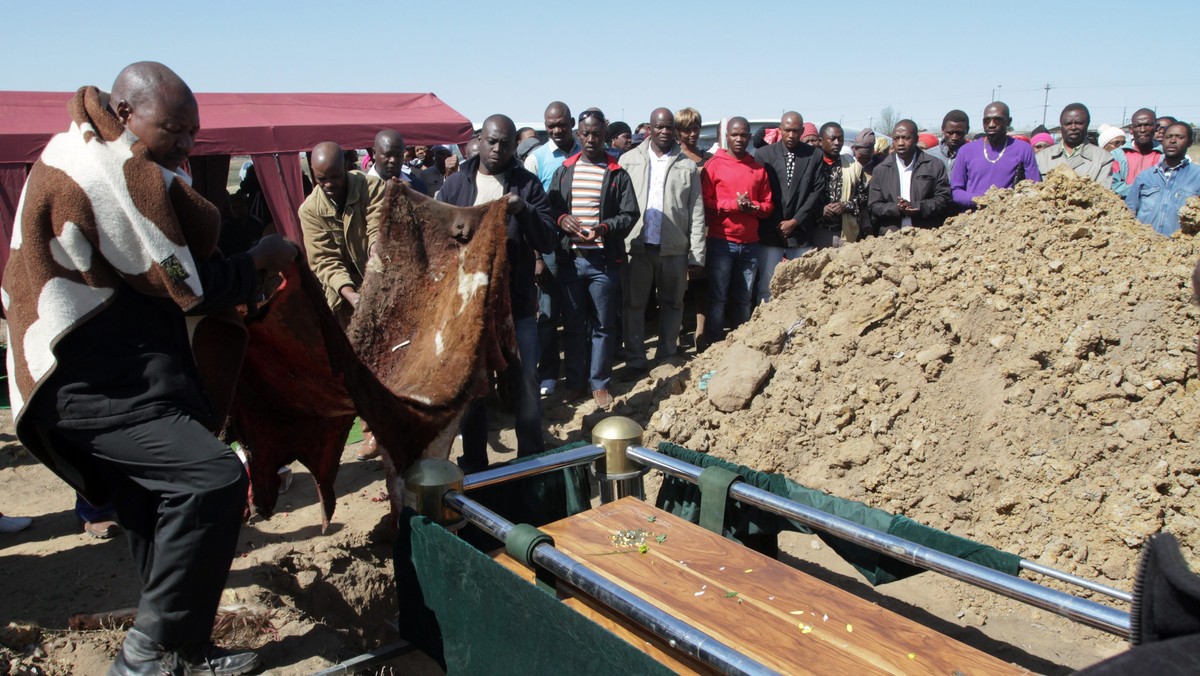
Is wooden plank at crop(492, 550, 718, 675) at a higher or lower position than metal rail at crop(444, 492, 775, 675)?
lower

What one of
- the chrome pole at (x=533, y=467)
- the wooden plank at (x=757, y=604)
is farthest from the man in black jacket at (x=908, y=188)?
the wooden plank at (x=757, y=604)

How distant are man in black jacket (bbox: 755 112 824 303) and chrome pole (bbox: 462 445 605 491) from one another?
4233 millimetres

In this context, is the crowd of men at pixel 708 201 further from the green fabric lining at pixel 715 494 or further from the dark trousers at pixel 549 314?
the green fabric lining at pixel 715 494

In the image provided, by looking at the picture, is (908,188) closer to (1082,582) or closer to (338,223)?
(338,223)

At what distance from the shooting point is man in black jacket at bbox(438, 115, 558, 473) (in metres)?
4.74

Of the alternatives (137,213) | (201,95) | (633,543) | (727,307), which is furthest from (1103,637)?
(201,95)

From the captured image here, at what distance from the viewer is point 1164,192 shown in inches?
250

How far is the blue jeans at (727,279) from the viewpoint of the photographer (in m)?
6.93

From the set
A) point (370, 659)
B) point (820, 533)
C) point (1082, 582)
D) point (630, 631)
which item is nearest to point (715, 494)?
point (820, 533)

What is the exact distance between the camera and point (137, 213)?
2.25 metres

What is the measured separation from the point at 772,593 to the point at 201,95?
9667 millimetres

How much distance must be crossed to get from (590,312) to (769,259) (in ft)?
5.94

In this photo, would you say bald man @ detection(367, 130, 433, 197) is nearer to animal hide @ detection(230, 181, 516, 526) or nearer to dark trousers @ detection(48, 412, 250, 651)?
animal hide @ detection(230, 181, 516, 526)

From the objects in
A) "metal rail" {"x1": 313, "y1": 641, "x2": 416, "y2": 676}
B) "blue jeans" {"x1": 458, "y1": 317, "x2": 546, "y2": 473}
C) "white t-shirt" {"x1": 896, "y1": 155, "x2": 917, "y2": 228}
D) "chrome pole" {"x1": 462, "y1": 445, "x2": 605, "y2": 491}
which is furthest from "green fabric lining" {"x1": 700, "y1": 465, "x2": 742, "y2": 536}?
"white t-shirt" {"x1": 896, "y1": 155, "x2": 917, "y2": 228}
